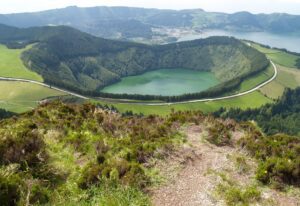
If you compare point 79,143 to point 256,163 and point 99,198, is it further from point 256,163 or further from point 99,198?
point 256,163

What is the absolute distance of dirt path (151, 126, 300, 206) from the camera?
1709 centimetres

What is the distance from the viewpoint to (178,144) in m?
25.0

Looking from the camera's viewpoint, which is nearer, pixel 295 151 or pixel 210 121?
pixel 295 151

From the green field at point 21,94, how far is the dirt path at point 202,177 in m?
143

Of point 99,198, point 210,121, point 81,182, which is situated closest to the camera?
point 99,198

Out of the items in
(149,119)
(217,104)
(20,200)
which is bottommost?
(217,104)

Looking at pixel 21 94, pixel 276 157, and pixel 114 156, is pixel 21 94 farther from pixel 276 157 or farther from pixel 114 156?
pixel 276 157

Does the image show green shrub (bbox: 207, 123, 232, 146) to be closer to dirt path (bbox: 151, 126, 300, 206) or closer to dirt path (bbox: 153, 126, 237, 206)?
dirt path (bbox: 151, 126, 300, 206)

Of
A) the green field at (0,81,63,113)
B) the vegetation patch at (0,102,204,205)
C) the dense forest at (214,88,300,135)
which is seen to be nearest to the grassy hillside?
the vegetation patch at (0,102,204,205)

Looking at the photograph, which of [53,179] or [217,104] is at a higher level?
[53,179]

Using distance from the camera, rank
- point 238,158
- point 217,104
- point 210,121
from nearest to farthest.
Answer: point 238,158
point 210,121
point 217,104

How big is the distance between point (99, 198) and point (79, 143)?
828 centimetres

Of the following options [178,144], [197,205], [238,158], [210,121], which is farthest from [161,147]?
[210,121]

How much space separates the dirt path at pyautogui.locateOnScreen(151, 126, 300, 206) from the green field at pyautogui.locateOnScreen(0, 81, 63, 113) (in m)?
143
